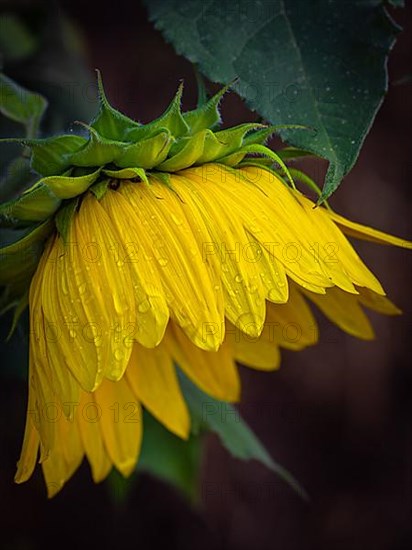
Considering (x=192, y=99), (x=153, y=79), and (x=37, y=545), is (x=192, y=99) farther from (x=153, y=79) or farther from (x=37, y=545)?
(x=37, y=545)

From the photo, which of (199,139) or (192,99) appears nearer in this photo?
(199,139)

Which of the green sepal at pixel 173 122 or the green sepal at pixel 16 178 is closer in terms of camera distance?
the green sepal at pixel 173 122

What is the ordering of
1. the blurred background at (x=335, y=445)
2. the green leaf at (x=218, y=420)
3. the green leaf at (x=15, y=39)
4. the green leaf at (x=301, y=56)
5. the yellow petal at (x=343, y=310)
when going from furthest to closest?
1. the blurred background at (x=335, y=445)
2. the green leaf at (x=15, y=39)
3. the green leaf at (x=218, y=420)
4. the yellow petal at (x=343, y=310)
5. the green leaf at (x=301, y=56)

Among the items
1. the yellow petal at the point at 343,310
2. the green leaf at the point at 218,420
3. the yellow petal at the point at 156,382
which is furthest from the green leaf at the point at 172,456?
the yellow petal at the point at 343,310

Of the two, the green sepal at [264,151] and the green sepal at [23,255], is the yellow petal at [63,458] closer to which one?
the green sepal at [23,255]

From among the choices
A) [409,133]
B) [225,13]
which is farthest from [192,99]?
[225,13]

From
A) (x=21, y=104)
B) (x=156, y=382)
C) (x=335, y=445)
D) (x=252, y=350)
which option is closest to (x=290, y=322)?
(x=252, y=350)

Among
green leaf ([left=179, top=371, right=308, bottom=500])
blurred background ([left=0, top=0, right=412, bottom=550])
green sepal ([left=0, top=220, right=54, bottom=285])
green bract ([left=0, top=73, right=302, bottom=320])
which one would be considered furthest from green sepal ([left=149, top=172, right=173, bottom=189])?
blurred background ([left=0, top=0, right=412, bottom=550])
